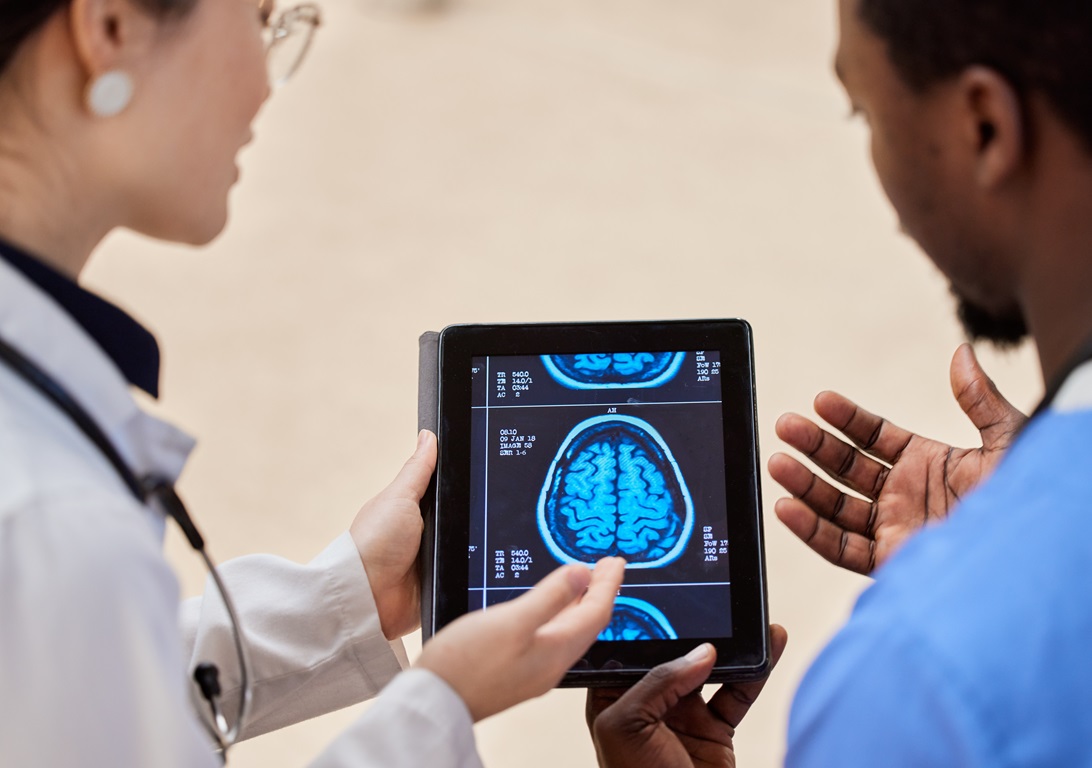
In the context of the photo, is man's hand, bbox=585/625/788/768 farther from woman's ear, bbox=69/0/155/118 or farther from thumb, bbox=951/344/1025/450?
woman's ear, bbox=69/0/155/118

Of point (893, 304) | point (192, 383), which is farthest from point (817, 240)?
point (192, 383)

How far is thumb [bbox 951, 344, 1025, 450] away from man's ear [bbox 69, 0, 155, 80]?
33.4 inches

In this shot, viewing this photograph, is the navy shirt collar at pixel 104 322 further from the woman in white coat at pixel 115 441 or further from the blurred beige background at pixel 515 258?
the blurred beige background at pixel 515 258

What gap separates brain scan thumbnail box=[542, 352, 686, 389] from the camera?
3.69 feet

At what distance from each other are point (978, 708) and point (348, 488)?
1.76m

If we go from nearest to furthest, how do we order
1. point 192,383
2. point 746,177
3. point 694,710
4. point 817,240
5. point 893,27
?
point 893,27 < point 694,710 < point 192,383 < point 817,240 < point 746,177

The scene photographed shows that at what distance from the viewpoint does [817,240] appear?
2723 mm

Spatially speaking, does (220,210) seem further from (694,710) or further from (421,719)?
(694,710)

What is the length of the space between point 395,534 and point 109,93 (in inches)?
19.8

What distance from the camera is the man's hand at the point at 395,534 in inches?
44.5

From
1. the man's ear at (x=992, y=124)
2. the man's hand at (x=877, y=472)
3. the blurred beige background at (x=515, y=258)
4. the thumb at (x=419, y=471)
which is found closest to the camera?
the man's ear at (x=992, y=124)

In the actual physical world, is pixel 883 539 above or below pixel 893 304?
below

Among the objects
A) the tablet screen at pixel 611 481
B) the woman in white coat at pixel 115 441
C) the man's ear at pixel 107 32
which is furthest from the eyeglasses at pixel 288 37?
the tablet screen at pixel 611 481

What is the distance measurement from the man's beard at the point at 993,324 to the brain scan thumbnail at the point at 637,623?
1.14ft
